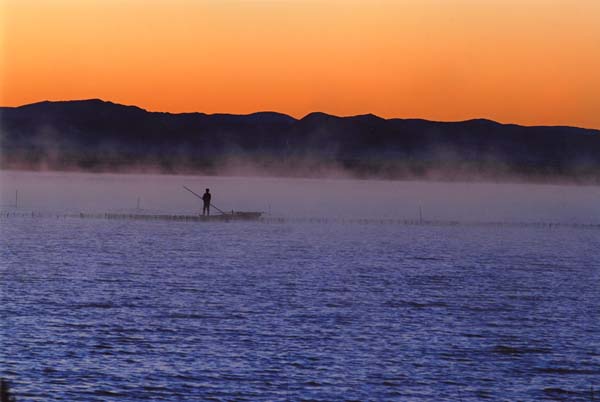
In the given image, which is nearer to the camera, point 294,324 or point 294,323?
point 294,324

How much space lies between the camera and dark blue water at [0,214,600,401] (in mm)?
35031

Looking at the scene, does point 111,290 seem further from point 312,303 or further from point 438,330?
point 438,330

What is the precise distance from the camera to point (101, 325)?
43531 millimetres

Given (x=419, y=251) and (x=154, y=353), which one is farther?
(x=419, y=251)

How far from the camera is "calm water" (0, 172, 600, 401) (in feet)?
115

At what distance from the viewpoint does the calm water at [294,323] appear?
1379 inches

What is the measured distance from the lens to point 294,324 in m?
44.5

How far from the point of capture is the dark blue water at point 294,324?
35031 mm

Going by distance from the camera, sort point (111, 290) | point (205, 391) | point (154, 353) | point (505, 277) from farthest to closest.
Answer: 1. point (505, 277)
2. point (111, 290)
3. point (154, 353)
4. point (205, 391)

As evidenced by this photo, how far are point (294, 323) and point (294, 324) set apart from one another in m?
0.25

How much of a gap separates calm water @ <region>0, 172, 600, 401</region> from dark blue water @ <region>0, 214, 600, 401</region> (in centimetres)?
9

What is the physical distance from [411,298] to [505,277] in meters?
13.0

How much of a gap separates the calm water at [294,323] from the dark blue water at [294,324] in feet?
0.30

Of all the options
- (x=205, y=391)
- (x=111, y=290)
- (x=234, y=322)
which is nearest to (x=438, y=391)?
(x=205, y=391)
